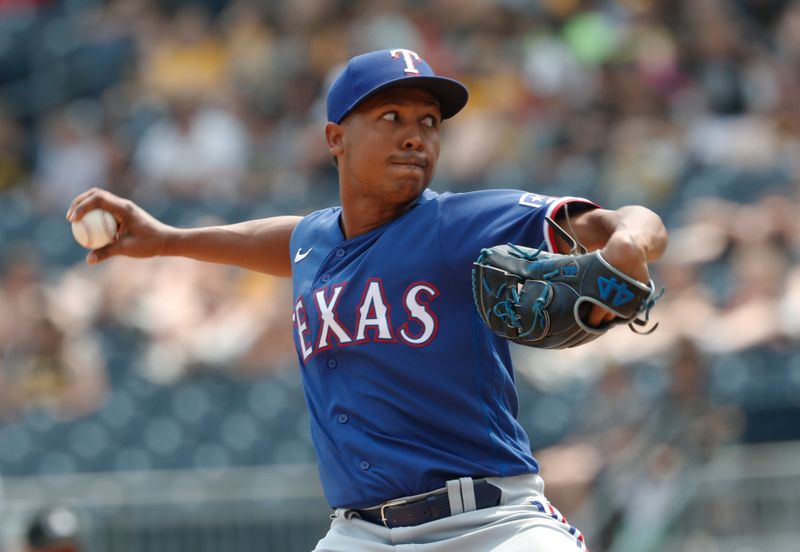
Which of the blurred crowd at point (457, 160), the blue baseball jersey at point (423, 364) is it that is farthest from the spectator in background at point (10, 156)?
the blue baseball jersey at point (423, 364)

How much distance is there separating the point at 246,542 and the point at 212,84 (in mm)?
5227

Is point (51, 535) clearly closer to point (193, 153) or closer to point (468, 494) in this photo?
point (468, 494)

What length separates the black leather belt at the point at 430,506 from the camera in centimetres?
342

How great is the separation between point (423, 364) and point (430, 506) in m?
0.36

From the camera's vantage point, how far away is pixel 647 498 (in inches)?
272

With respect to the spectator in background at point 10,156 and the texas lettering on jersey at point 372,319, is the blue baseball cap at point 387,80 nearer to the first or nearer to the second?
the texas lettering on jersey at point 372,319

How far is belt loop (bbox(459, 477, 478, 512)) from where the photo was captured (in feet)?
11.2

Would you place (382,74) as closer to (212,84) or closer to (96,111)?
(212,84)

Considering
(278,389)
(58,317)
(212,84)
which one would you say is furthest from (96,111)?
(278,389)

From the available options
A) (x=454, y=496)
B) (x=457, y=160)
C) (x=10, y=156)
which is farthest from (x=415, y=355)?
(x=10, y=156)

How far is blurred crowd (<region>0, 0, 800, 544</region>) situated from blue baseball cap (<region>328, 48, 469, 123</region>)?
3558mm

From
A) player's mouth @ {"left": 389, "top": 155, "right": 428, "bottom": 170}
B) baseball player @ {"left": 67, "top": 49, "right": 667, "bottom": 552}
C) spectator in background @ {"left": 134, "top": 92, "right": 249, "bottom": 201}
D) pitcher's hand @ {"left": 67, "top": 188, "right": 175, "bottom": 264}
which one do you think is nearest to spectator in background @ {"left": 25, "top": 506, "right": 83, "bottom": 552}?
pitcher's hand @ {"left": 67, "top": 188, "right": 175, "bottom": 264}

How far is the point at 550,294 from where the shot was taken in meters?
3.05

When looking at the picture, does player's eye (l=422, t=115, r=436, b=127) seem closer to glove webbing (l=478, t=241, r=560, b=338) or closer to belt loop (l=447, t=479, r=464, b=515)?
glove webbing (l=478, t=241, r=560, b=338)
